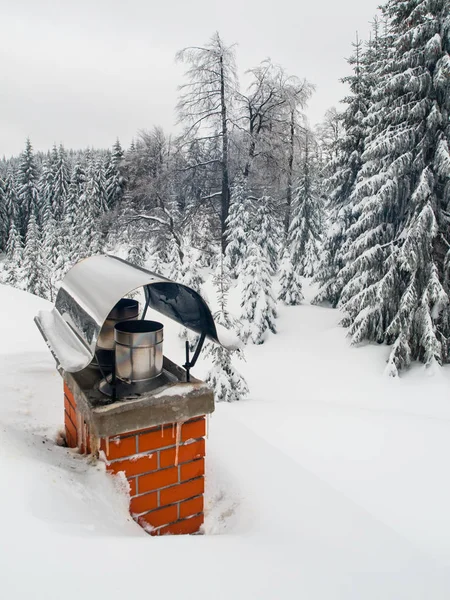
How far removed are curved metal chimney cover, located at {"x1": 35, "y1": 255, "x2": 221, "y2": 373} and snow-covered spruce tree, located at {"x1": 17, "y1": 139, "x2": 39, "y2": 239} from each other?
161 feet

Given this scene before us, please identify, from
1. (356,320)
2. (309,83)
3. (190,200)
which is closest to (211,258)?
(190,200)

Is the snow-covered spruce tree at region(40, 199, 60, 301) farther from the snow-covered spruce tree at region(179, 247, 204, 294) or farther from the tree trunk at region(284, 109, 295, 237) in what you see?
the snow-covered spruce tree at region(179, 247, 204, 294)

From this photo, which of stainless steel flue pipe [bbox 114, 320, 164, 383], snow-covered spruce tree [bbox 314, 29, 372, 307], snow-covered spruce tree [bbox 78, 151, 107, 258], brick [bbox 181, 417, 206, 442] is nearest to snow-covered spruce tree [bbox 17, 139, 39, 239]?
snow-covered spruce tree [bbox 78, 151, 107, 258]

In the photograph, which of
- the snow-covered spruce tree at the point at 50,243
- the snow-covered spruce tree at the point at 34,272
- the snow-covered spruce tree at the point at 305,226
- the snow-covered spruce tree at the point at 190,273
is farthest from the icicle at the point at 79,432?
the snow-covered spruce tree at the point at 50,243

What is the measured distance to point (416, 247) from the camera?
9.25 m

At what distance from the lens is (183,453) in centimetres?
200

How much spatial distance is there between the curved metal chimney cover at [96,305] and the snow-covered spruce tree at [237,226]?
18.8 metres

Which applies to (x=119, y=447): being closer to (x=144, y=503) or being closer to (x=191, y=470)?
(x=144, y=503)

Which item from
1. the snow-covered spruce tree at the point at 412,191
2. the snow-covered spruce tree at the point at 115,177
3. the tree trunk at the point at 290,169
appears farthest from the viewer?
the snow-covered spruce tree at the point at 115,177

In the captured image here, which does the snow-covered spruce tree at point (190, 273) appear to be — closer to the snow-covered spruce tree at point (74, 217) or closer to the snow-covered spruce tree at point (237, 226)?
the snow-covered spruce tree at point (237, 226)

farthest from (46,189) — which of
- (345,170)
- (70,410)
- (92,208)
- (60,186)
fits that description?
(70,410)

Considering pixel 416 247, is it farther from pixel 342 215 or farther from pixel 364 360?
pixel 342 215

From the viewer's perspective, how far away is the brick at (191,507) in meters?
2.05

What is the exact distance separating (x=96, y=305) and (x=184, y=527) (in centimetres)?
125
